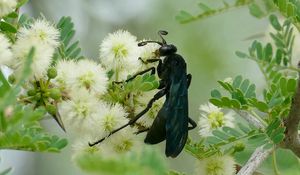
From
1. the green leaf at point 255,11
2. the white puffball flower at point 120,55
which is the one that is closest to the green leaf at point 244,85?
the white puffball flower at point 120,55

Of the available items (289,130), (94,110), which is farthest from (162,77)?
(289,130)

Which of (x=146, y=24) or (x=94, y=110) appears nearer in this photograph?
(x=94, y=110)

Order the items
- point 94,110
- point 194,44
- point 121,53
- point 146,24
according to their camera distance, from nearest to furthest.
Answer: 1. point 94,110
2. point 121,53
3. point 194,44
4. point 146,24

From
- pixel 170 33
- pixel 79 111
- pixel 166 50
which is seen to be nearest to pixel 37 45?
pixel 79 111

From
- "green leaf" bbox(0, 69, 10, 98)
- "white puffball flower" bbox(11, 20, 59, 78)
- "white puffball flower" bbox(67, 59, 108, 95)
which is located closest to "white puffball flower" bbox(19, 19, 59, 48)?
"white puffball flower" bbox(11, 20, 59, 78)

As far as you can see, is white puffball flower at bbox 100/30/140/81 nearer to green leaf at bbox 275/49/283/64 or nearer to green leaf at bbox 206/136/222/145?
green leaf at bbox 206/136/222/145

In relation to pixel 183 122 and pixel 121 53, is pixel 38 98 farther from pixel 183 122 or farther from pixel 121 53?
pixel 183 122
